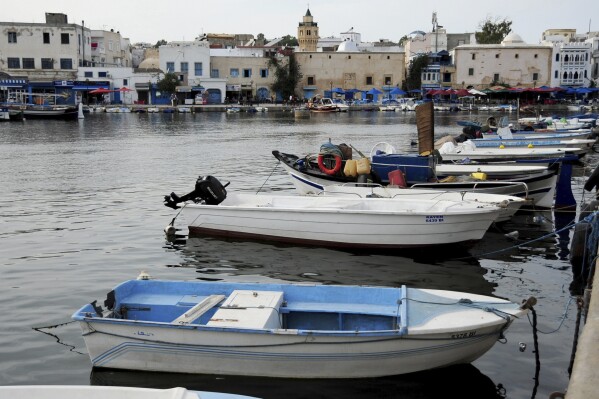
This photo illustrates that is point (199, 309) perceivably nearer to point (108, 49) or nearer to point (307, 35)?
point (108, 49)

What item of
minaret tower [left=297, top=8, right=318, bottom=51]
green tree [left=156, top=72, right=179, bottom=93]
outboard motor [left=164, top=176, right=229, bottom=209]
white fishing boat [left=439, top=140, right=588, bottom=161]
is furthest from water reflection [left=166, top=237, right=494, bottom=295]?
minaret tower [left=297, top=8, right=318, bottom=51]

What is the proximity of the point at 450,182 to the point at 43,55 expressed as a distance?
76736mm

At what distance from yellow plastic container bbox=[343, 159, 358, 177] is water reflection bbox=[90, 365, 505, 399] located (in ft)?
31.8

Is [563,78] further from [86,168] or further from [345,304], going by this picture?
[345,304]

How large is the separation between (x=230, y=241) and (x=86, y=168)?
54.1 feet

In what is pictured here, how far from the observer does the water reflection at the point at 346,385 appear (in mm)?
7711

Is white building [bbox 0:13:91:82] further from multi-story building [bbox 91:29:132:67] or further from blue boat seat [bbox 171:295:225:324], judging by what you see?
blue boat seat [bbox 171:295:225:324]

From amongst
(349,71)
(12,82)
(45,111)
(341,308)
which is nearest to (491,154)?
(341,308)

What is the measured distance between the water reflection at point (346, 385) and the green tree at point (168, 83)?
80150 millimetres

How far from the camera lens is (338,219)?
45.3 feet

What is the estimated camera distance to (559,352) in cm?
892

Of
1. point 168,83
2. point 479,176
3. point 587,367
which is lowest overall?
point 587,367

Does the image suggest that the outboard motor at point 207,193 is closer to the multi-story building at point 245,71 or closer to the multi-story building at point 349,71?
the multi-story building at point 245,71

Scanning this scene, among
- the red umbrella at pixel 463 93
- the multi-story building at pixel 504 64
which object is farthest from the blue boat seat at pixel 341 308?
the multi-story building at pixel 504 64
